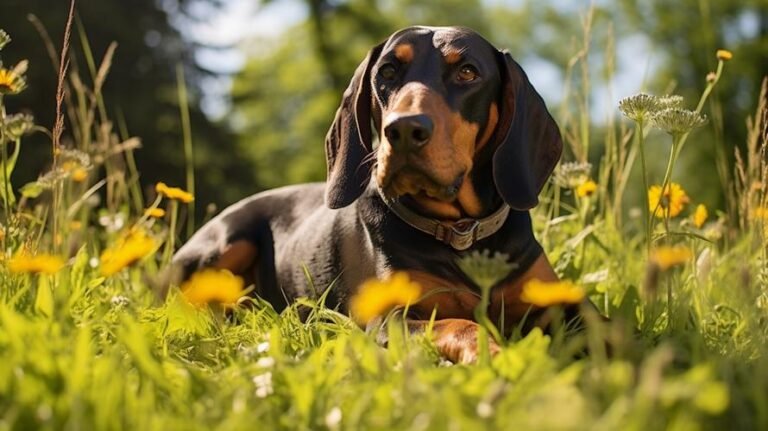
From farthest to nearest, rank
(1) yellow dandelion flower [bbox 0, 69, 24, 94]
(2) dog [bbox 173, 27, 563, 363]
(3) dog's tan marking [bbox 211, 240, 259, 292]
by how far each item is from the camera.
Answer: (3) dog's tan marking [bbox 211, 240, 259, 292], (2) dog [bbox 173, 27, 563, 363], (1) yellow dandelion flower [bbox 0, 69, 24, 94]

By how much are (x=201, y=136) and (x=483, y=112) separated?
12.5m

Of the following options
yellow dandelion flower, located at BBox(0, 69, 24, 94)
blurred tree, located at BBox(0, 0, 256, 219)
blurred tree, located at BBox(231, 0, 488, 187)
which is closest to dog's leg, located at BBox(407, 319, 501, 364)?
yellow dandelion flower, located at BBox(0, 69, 24, 94)

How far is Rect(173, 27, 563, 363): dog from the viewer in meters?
3.14

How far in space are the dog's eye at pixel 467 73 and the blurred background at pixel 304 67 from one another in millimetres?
1323

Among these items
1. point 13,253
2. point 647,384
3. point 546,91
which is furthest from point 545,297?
point 546,91

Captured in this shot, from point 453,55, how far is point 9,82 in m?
1.51

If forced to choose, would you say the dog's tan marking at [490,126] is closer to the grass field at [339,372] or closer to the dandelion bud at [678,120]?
the grass field at [339,372]

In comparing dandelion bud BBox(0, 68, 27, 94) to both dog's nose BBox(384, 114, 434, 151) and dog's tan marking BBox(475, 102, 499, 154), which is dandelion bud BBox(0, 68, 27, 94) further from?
dog's tan marking BBox(475, 102, 499, 154)

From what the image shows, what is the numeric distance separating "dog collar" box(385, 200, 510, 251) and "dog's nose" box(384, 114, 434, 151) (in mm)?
508

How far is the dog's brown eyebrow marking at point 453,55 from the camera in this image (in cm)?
343

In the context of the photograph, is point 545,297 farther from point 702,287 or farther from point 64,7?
point 64,7

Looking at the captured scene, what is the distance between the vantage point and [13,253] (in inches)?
134

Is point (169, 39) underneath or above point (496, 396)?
underneath

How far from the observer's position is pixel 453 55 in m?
3.43
